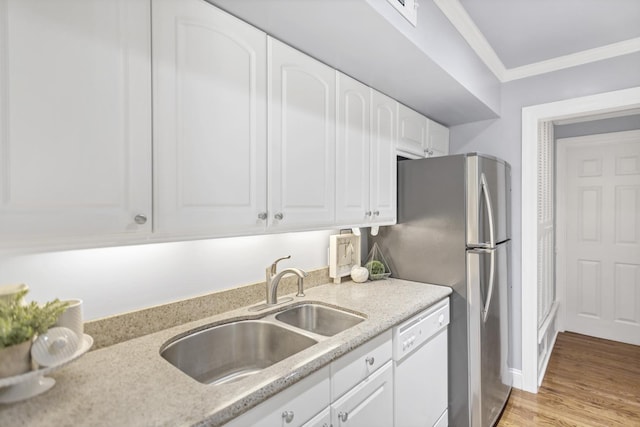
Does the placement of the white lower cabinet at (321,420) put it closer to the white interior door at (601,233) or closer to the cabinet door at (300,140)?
the cabinet door at (300,140)

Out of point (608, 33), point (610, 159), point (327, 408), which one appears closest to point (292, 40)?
point (327, 408)

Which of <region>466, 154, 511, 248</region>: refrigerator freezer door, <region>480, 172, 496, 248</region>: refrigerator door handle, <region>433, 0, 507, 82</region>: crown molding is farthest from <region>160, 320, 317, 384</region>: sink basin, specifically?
<region>433, 0, 507, 82</region>: crown molding

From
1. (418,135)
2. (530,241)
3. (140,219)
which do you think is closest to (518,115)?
(418,135)

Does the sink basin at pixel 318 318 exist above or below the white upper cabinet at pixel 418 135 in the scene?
below

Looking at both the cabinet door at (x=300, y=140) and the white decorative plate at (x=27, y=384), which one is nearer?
the white decorative plate at (x=27, y=384)

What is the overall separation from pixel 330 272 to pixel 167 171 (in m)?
1.29

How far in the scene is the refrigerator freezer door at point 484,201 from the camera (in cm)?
194

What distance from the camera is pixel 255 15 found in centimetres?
122

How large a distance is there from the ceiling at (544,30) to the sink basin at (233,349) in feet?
5.91

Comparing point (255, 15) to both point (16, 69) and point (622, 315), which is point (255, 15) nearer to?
point (16, 69)

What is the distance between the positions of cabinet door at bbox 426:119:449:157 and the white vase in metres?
2.46

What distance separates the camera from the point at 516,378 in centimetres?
261

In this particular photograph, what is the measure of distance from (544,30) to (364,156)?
140 centimetres

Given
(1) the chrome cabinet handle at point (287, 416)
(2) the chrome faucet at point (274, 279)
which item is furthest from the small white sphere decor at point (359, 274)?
(1) the chrome cabinet handle at point (287, 416)
